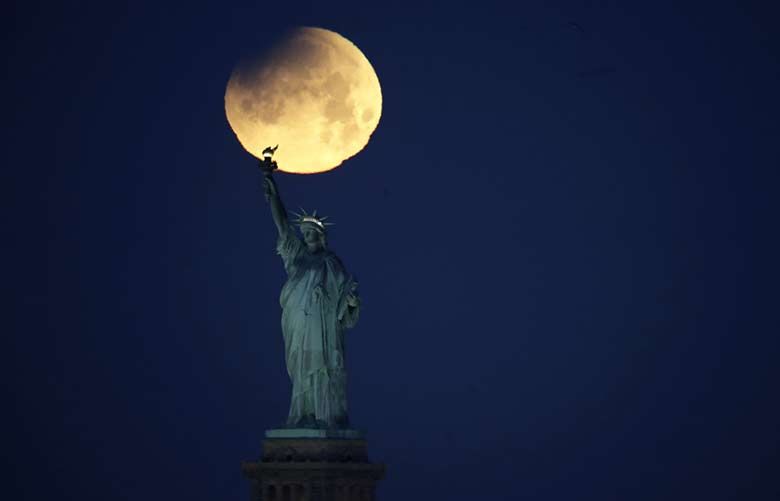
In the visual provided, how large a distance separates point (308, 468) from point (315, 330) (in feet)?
8.63

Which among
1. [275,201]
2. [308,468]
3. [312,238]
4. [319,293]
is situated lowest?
[308,468]

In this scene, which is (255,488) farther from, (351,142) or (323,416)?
(351,142)

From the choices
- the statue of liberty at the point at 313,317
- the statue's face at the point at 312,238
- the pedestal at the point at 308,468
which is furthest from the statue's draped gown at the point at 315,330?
the pedestal at the point at 308,468

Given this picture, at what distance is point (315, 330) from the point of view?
33.8 m

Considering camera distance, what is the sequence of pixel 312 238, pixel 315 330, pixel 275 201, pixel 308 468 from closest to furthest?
pixel 308 468 → pixel 315 330 → pixel 275 201 → pixel 312 238

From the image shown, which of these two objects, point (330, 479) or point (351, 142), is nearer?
point (330, 479)

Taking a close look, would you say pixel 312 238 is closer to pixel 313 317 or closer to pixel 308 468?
pixel 313 317

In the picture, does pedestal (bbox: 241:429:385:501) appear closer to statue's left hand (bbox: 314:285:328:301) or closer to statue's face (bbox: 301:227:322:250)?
statue's left hand (bbox: 314:285:328:301)

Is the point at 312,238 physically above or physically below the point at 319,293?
above

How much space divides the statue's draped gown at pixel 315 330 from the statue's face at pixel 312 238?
14cm

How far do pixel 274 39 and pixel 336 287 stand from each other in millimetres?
4605

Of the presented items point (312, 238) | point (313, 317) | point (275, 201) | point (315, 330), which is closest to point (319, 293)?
point (313, 317)

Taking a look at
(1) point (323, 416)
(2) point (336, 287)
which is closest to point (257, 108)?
(2) point (336, 287)

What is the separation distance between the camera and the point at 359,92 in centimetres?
3481
